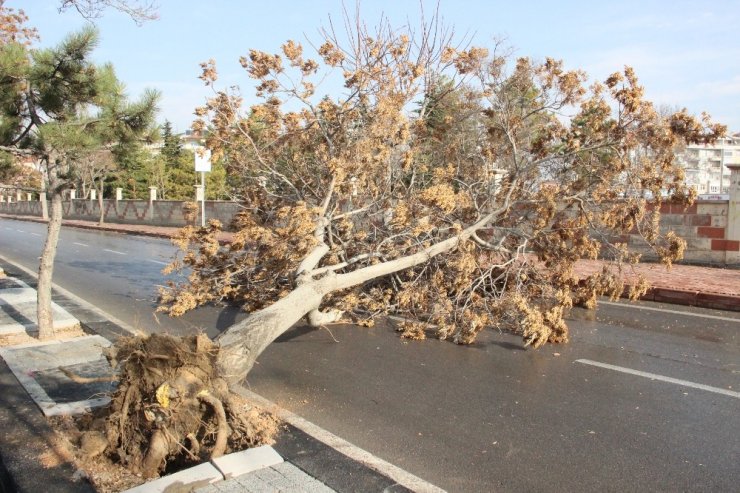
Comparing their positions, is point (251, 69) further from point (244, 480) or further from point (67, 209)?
point (67, 209)

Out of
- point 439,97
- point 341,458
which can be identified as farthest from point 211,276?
point 341,458

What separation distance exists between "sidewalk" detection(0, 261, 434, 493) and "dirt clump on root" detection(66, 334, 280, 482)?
174 millimetres

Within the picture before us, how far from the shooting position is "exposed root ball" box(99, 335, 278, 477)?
12.3ft

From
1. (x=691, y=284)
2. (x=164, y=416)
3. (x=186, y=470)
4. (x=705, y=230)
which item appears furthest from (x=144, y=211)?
(x=186, y=470)

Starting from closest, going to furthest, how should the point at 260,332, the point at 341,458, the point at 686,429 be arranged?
the point at 341,458 < the point at 686,429 < the point at 260,332

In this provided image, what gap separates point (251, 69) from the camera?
354 inches

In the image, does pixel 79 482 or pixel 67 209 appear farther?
pixel 67 209

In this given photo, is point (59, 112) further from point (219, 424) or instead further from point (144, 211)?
point (144, 211)

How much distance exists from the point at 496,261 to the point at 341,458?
5618 mm

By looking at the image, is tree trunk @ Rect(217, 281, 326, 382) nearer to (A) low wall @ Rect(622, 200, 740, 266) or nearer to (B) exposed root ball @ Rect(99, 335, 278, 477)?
(B) exposed root ball @ Rect(99, 335, 278, 477)

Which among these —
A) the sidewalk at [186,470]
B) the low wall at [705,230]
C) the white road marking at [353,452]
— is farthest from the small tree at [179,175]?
the white road marking at [353,452]

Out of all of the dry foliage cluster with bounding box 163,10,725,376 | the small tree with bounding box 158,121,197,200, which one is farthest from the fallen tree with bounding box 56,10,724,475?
the small tree with bounding box 158,121,197,200

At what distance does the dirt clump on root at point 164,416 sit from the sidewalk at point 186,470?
0.17 m

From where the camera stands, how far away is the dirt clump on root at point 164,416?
12.3 ft
